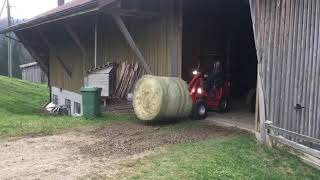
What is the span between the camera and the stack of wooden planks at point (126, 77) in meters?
14.3

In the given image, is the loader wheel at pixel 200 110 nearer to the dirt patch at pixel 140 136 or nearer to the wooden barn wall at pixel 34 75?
the dirt patch at pixel 140 136

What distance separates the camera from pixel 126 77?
1480cm

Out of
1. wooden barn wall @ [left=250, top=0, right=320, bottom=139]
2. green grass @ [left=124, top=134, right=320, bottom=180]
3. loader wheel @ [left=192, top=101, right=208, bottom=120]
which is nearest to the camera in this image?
green grass @ [left=124, top=134, right=320, bottom=180]

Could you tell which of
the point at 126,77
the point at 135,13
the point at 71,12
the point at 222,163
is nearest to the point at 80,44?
the point at 126,77

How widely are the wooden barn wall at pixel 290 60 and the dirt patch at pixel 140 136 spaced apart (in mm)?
1671

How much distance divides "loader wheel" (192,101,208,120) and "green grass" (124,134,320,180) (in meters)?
2.75

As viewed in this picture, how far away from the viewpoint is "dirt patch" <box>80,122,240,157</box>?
8609mm

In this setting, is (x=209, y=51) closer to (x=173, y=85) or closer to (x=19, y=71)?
(x=173, y=85)

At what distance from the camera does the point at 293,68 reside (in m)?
8.12

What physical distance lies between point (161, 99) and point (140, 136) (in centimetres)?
108

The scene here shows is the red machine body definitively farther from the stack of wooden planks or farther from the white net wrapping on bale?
the stack of wooden planks

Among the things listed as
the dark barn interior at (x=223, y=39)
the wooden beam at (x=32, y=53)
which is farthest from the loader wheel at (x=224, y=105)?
the wooden beam at (x=32, y=53)

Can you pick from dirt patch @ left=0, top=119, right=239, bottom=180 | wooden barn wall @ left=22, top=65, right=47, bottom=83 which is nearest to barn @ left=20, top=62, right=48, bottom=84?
wooden barn wall @ left=22, top=65, right=47, bottom=83

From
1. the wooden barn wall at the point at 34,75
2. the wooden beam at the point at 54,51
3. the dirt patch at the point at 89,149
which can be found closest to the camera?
the dirt patch at the point at 89,149
